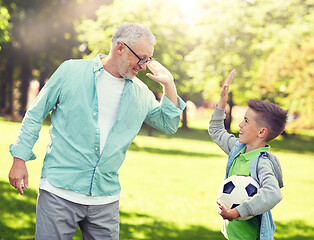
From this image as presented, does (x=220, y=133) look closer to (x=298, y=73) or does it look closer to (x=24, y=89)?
(x=298, y=73)

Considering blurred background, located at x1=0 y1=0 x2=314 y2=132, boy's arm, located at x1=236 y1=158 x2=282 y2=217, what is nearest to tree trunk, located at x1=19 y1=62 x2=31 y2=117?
blurred background, located at x1=0 y1=0 x2=314 y2=132

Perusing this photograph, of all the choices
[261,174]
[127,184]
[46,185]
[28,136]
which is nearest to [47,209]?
[46,185]

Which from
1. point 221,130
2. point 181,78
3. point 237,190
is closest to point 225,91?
point 221,130

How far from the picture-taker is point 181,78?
30.8 meters

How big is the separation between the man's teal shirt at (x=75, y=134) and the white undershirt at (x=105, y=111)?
45 millimetres

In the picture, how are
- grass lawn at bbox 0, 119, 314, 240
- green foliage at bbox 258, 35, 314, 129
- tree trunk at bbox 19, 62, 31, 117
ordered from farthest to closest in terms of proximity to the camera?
tree trunk at bbox 19, 62, 31, 117 < green foliage at bbox 258, 35, 314, 129 < grass lawn at bbox 0, 119, 314, 240

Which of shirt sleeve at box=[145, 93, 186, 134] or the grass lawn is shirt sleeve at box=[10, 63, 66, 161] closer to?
shirt sleeve at box=[145, 93, 186, 134]

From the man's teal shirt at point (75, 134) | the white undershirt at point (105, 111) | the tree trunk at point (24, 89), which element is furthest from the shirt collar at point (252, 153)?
the tree trunk at point (24, 89)

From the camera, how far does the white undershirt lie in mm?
3488

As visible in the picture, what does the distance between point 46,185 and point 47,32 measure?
31957 mm

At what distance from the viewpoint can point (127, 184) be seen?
12070 mm

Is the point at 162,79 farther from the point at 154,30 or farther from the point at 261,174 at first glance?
the point at 154,30

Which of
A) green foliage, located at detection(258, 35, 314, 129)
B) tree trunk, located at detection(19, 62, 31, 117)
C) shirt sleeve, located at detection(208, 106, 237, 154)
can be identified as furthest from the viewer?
tree trunk, located at detection(19, 62, 31, 117)

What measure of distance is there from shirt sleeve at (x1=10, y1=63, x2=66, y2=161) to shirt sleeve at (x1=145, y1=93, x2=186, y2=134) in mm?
855
